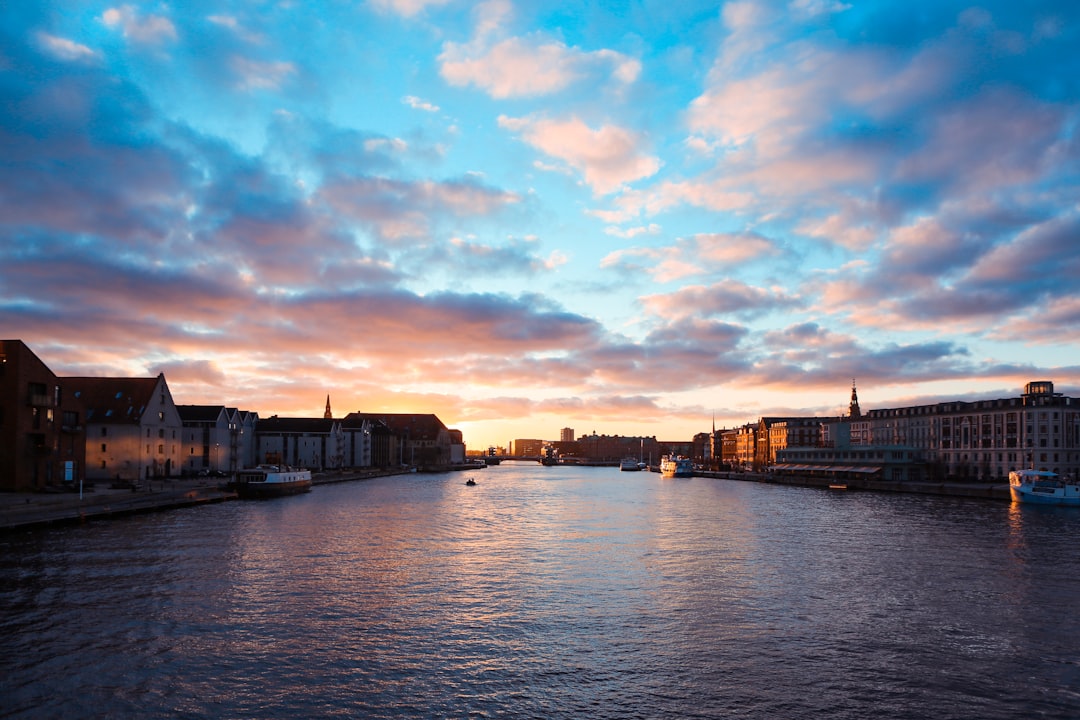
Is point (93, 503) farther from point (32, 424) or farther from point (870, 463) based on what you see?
point (870, 463)

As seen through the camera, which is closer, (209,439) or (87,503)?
(87,503)

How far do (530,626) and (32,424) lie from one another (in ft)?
236

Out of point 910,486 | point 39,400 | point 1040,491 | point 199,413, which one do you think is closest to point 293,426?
point 199,413

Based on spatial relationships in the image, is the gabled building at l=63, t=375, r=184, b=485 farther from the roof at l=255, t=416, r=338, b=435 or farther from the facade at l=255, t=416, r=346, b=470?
the roof at l=255, t=416, r=338, b=435

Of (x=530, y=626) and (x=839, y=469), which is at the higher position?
(x=530, y=626)

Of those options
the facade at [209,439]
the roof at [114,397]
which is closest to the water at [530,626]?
the roof at [114,397]

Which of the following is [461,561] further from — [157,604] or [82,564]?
[82,564]

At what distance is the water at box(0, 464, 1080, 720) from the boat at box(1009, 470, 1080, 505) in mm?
55844

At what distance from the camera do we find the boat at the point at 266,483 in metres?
108

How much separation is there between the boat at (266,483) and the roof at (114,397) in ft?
57.0

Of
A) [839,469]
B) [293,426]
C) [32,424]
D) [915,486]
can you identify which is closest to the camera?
[32,424]

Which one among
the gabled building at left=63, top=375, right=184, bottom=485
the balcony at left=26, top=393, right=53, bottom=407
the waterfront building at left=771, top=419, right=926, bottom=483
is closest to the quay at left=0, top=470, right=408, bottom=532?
the gabled building at left=63, top=375, right=184, bottom=485

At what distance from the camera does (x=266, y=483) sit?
110m

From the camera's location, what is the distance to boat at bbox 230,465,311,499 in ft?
353
